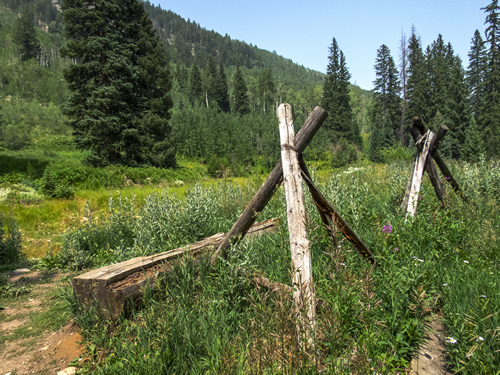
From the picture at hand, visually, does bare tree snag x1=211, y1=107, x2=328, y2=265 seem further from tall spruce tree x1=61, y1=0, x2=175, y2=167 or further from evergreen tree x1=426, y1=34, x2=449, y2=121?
A: evergreen tree x1=426, y1=34, x2=449, y2=121

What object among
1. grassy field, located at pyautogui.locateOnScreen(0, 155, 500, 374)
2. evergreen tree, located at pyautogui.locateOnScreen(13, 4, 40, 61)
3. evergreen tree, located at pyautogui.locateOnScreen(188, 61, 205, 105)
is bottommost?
grassy field, located at pyautogui.locateOnScreen(0, 155, 500, 374)

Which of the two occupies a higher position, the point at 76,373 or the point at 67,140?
the point at 67,140

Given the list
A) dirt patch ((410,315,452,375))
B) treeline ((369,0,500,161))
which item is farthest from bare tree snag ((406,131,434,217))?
treeline ((369,0,500,161))

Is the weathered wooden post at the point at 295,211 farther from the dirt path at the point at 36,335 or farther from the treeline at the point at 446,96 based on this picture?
the treeline at the point at 446,96

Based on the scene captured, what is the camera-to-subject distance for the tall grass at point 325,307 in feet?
5.70

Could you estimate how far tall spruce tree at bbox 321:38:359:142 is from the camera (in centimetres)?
5031

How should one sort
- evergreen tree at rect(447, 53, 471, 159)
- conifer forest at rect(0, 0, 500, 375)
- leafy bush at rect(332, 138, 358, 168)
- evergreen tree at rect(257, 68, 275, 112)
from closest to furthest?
1. conifer forest at rect(0, 0, 500, 375)
2. evergreen tree at rect(447, 53, 471, 159)
3. leafy bush at rect(332, 138, 358, 168)
4. evergreen tree at rect(257, 68, 275, 112)

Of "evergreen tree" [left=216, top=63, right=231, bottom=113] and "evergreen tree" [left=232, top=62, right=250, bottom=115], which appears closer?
"evergreen tree" [left=232, top=62, right=250, bottom=115]

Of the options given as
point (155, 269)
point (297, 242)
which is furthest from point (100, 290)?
point (297, 242)

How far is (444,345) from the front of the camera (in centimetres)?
242

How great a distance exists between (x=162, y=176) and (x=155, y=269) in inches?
691

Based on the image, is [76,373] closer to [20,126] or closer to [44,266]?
[44,266]

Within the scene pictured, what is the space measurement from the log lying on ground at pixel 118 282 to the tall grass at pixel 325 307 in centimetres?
14

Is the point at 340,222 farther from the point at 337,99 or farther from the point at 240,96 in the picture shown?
the point at 240,96
